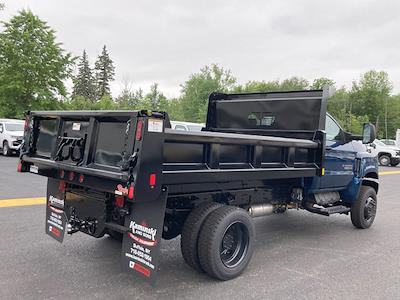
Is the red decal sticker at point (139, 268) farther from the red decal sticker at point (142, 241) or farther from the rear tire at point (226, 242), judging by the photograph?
the rear tire at point (226, 242)

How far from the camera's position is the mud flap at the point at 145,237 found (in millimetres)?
3479

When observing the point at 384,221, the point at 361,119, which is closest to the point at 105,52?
the point at 361,119

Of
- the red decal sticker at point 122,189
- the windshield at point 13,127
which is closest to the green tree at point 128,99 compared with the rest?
the windshield at point 13,127

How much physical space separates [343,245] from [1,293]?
4441 mm

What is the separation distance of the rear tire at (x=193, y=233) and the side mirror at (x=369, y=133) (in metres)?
3.06

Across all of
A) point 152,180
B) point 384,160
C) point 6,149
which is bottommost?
point 152,180

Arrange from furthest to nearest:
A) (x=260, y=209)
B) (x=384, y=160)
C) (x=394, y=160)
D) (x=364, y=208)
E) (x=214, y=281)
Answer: (x=384, y=160) < (x=394, y=160) < (x=364, y=208) < (x=260, y=209) < (x=214, y=281)

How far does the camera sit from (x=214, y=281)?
402cm

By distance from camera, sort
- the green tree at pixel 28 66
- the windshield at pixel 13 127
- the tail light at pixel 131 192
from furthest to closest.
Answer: the green tree at pixel 28 66, the windshield at pixel 13 127, the tail light at pixel 131 192

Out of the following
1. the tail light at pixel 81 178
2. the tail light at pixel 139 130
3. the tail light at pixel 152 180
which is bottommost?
the tail light at pixel 81 178

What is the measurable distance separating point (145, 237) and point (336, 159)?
11.2ft

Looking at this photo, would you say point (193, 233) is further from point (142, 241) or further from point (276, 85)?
point (276, 85)

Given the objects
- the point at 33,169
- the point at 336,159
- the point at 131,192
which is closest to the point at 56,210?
the point at 33,169

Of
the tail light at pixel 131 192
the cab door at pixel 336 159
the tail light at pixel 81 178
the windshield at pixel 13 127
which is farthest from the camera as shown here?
the windshield at pixel 13 127
